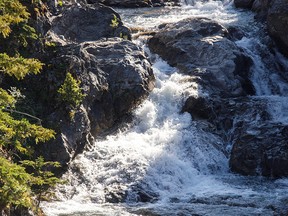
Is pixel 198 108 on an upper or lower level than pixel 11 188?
upper

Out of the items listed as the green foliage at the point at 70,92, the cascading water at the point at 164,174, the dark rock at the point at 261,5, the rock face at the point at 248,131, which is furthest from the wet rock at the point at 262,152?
the dark rock at the point at 261,5

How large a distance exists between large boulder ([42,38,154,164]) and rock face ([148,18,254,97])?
8.83 ft

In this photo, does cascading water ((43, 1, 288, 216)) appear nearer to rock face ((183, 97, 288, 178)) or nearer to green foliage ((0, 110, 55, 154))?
rock face ((183, 97, 288, 178))

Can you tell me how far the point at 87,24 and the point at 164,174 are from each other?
9480mm

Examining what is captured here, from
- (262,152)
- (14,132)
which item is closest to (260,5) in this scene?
(262,152)

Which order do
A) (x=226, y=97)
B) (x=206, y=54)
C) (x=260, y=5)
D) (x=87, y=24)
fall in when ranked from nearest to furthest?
1. (x=226, y=97)
2. (x=87, y=24)
3. (x=206, y=54)
4. (x=260, y=5)

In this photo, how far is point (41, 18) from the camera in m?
17.6

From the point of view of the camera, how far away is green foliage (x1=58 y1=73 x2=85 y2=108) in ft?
52.0

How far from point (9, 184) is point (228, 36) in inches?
699

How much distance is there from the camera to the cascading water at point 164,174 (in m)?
13.4

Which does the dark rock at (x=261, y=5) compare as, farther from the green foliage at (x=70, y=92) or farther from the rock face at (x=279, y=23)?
the green foliage at (x=70, y=92)

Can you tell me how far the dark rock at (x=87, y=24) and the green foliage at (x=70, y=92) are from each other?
5.71 m

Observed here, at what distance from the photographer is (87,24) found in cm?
2225

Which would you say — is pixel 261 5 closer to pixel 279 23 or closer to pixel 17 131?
pixel 279 23
